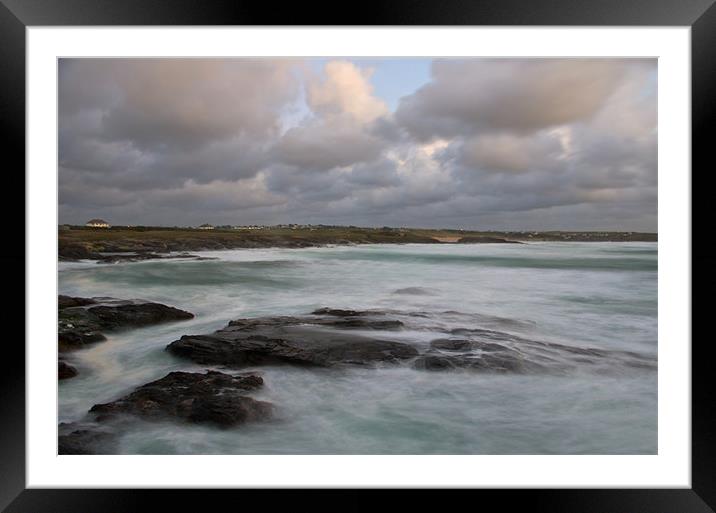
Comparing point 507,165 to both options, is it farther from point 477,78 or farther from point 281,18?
point 281,18

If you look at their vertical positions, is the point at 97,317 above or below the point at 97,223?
below

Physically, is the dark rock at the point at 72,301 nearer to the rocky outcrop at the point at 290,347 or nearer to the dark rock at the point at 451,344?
the rocky outcrop at the point at 290,347

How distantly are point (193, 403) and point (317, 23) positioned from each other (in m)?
2.29

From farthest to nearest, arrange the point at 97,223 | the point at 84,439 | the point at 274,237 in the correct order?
the point at 274,237 → the point at 97,223 → the point at 84,439

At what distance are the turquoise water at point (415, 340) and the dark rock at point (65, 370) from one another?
0.08 m

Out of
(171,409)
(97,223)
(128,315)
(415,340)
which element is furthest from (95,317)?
(415,340)

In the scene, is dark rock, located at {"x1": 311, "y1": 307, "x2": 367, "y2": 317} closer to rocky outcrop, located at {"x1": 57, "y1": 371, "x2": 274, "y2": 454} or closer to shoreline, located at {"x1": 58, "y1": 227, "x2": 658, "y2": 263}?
shoreline, located at {"x1": 58, "y1": 227, "x2": 658, "y2": 263}

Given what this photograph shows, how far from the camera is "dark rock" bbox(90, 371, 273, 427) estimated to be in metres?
2.55

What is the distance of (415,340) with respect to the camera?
142 inches

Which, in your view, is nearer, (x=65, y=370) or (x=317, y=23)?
(x=317, y=23)

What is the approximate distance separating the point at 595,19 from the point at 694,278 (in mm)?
952

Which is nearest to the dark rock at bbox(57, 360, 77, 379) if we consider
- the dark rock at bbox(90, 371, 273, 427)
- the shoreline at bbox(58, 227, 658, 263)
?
the dark rock at bbox(90, 371, 273, 427)

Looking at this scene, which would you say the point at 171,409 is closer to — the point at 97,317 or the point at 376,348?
the point at 376,348

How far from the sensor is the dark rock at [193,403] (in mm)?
2548
